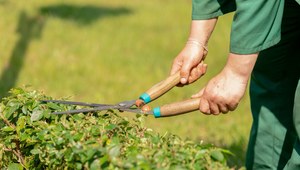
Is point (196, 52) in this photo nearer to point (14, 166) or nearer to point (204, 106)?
point (204, 106)

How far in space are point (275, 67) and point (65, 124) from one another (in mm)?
1575

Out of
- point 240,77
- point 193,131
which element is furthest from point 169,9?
point 240,77

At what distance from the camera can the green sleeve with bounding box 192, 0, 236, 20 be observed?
396 centimetres

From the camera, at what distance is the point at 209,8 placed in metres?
3.97

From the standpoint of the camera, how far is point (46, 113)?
3535mm

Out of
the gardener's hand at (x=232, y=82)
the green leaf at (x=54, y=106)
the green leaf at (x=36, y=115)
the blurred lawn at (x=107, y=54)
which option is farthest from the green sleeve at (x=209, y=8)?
the blurred lawn at (x=107, y=54)

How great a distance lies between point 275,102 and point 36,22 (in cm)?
647

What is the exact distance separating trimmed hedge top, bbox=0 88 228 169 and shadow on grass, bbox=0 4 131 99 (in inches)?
121

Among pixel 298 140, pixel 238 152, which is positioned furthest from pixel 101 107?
pixel 238 152

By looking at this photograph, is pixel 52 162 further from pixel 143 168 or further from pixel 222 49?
pixel 222 49

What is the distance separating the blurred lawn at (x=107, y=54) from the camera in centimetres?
679

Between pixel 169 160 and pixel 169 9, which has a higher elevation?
pixel 169 9

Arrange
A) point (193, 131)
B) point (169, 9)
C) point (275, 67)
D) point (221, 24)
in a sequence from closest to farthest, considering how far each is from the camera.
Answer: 1. point (275, 67)
2. point (193, 131)
3. point (221, 24)
4. point (169, 9)

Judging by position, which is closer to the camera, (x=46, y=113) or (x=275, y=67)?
(x=46, y=113)
